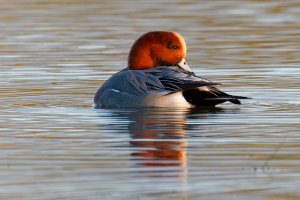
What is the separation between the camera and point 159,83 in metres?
10.6

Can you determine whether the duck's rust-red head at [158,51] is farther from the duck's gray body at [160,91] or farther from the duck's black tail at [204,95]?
the duck's black tail at [204,95]

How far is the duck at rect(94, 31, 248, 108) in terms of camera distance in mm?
10508

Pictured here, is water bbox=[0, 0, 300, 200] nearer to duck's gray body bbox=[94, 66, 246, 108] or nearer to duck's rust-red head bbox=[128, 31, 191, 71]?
duck's gray body bbox=[94, 66, 246, 108]

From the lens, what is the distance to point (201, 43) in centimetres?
1681

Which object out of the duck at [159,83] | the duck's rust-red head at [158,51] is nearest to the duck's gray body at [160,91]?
the duck at [159,83]

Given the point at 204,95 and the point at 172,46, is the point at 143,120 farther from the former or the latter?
the point at 172,46

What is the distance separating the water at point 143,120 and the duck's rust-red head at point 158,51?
0.67m

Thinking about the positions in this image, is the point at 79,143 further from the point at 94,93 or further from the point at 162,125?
the point at 94,93

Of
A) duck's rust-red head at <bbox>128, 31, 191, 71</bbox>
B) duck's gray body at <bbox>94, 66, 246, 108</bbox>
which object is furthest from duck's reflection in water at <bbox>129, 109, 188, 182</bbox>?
duck's rust-red head at <bbox>128, 31, 191, 71</bbox>

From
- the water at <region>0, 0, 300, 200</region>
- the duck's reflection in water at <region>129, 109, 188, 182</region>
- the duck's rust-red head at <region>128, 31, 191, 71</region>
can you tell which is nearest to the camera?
the water at <region>0, 0, 300, 200</region>

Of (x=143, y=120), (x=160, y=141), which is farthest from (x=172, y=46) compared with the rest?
(x=160, y=141)

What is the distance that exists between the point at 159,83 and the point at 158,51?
0.84 m

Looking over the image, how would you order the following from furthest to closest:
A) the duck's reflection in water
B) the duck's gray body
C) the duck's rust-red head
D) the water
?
the duck's rust-red head < the duck's gray body < the duck's reflection in water < the water

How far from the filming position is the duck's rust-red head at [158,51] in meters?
11.4
